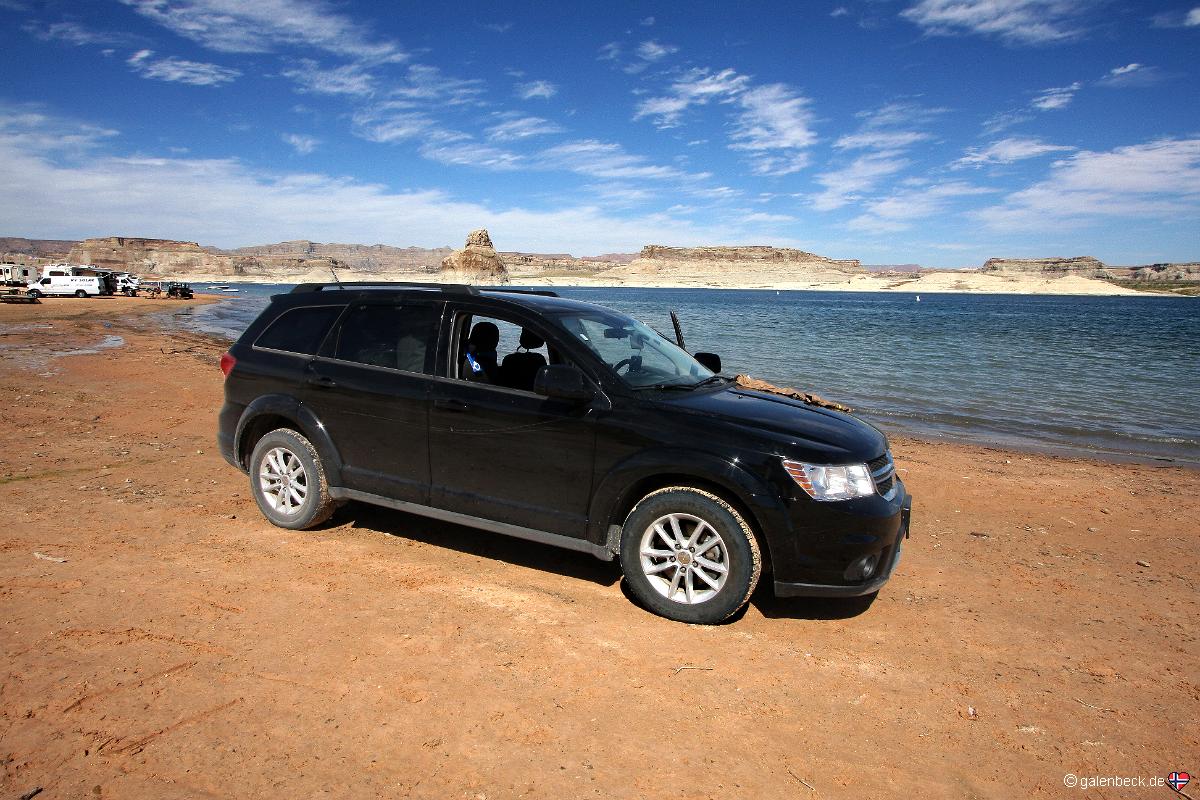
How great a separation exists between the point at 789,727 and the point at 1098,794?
3.79ft

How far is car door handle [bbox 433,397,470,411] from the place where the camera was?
4.47 metres

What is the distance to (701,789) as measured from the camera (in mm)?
2602

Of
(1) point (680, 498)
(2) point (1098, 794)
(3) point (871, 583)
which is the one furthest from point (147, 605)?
(2) point (1098, 794)

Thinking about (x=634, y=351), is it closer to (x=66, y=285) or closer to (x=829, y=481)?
(x=829, y=481)

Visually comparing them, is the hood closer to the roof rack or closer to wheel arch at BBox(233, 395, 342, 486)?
the roof rack

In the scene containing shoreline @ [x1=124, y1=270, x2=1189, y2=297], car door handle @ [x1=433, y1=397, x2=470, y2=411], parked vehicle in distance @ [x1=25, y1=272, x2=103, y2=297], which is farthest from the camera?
shoreline @ [x1=124, y1=270, x2=1189, y2=297]

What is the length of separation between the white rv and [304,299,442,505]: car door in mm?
49060

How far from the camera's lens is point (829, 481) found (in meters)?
3.77

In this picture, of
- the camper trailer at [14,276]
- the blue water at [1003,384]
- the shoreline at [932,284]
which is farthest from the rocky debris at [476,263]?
the blue water at [1003,384]

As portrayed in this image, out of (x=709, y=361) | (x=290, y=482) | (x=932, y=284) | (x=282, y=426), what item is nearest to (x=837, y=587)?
(x=709, y=361)

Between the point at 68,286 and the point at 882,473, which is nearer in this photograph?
the point at 882,473

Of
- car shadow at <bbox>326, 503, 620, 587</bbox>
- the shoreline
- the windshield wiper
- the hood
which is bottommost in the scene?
car shadow at <bbox>326, 503, 620, 587</bbox>

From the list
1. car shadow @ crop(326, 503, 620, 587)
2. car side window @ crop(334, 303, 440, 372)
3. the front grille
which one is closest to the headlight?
the front grille

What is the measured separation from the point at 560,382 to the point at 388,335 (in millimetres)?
1590
